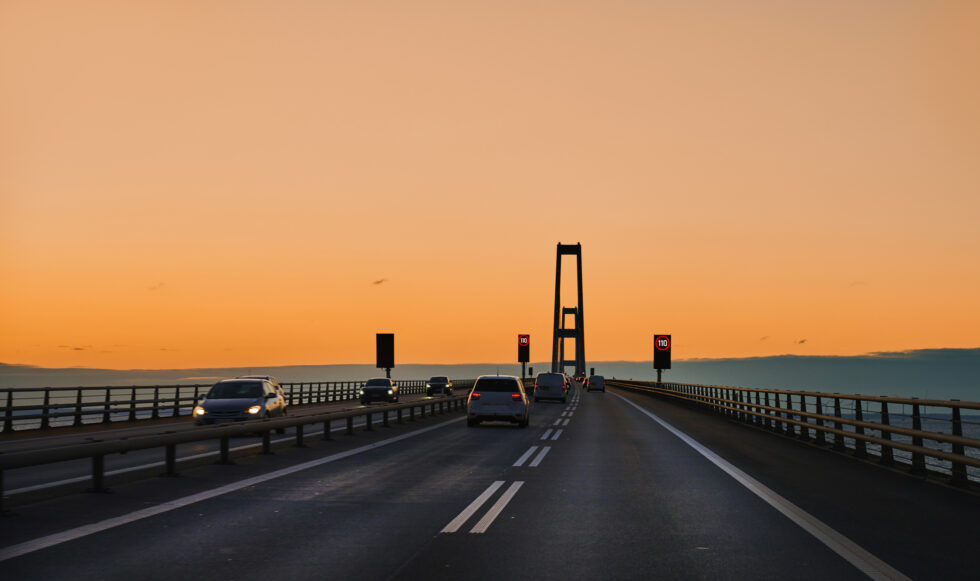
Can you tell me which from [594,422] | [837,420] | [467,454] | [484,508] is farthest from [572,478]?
[594,422]

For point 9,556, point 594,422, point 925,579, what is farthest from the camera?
point 594,422

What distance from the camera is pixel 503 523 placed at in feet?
31.0

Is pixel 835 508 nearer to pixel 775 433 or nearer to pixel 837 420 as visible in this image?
pixel 837 420

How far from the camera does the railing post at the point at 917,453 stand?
13789mm

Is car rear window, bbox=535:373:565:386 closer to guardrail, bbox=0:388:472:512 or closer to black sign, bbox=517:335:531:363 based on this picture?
guardrail, bbox=0:388:472:512

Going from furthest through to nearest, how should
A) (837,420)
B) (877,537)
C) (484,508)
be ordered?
(837,420) < (484,508) < (877,537)

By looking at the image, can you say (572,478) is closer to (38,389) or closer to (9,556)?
(9,556)

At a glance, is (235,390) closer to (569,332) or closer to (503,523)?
(503,523)

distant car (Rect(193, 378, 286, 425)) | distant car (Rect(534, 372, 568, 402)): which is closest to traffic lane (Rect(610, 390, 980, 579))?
distant car (Rect(193, 378, 286, 425))

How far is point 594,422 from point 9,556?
2498 cm

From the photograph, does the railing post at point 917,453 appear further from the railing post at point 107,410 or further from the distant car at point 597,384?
the distant car at point 597,384

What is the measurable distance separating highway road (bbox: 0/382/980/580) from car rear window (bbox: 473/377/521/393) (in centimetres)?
1148

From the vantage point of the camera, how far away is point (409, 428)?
2670 cm

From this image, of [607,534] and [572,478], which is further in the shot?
[572,478]
